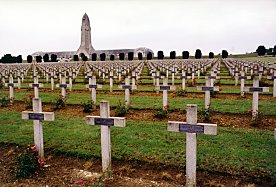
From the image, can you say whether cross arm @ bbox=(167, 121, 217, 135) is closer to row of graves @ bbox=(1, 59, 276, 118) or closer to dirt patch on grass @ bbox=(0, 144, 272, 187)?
dirt patch on grass @ bbox=(0, 144, 272, 187)

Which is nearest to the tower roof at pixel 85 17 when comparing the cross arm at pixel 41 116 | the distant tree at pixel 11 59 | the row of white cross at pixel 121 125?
the distant tree at pixel 11 59

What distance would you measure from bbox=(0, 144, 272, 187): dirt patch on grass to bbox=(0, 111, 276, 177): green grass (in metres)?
0.20

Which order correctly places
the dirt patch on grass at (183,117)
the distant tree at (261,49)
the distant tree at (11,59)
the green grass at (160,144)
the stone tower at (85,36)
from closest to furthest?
the green grass at (160,144) < the dirt patch on grass at (183,117) < the distant tree at (261,49) < the distant tree at (11,59) < the stone tower at (85,36)

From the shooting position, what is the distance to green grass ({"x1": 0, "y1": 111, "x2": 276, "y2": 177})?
505 cm

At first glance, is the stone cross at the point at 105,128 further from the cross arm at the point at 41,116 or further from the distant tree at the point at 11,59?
the distant tree at the point at 11,59

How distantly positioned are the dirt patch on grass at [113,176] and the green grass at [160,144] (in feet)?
0.66

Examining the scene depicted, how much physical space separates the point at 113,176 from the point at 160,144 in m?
1.65

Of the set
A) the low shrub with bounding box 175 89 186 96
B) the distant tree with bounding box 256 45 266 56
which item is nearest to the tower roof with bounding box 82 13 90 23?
the distant tree with bounding box 256 45 266 56

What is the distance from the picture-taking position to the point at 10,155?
5941 millimetres

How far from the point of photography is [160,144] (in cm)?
611

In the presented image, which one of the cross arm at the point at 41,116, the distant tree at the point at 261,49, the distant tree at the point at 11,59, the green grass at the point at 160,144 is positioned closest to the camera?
the green grass at the point at 160,144

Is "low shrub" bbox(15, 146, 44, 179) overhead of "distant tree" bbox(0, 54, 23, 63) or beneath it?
beneath

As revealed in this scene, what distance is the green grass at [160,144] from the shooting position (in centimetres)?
505

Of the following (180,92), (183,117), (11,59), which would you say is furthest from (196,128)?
(11,59)
